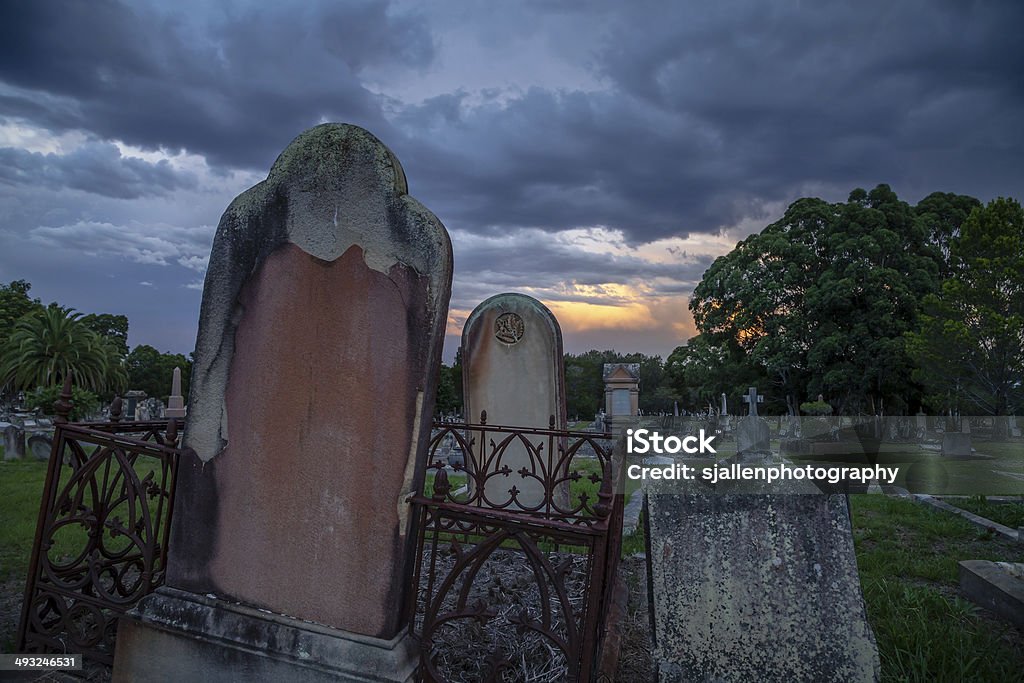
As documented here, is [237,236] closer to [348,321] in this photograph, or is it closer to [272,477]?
[348,321]

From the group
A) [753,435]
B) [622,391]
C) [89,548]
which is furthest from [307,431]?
[753,435]

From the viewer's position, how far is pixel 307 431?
242cm

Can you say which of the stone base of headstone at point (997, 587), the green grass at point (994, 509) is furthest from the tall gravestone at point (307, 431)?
the green grass at point (994, 509)

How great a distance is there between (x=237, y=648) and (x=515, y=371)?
4.24 metres

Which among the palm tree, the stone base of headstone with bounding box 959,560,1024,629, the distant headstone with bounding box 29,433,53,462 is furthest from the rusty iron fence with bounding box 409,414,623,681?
the palm tree

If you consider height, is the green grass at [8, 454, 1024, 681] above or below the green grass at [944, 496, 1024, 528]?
below

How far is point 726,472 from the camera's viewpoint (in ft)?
8.75

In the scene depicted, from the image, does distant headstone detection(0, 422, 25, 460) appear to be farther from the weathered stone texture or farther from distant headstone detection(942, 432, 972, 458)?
distant headstone detection(942, 432, 972, 458)

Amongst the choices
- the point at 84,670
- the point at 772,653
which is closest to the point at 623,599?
the point at 772,653

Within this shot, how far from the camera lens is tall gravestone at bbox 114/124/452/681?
2.29 meters

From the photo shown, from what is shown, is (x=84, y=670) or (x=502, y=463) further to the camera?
(x=502, y=463)

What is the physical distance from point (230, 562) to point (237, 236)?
4.74 ft

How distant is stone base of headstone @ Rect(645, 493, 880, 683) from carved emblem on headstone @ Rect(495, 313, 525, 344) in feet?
12.8

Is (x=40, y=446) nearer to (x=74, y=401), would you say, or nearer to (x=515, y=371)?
(x=74, y=401)
